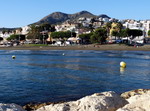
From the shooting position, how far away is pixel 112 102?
30.5ft

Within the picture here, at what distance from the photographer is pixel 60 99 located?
1678 cm

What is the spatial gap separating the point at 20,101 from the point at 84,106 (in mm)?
8360

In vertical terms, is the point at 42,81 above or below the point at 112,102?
below

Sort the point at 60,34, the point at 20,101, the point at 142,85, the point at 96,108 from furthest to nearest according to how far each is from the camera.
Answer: the point at 60,34, the point at 142,85, the point at 20,101, the point at 96,108

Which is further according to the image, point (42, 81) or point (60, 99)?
point (42, 81)

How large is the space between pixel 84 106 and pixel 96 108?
42 centimetres

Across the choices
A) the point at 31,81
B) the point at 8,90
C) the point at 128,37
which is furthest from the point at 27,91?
the point at 128,37

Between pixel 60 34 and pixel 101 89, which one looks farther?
pixel 60 34

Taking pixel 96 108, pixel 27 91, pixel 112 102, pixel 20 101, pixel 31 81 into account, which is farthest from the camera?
pixel 31 81

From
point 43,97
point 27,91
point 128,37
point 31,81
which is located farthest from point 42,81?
point 128,37

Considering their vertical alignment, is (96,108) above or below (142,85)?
above

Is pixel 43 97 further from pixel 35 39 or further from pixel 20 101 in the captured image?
pixel 35 39

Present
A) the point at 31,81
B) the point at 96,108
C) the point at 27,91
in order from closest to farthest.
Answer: the point at 96,108 → the point at 27,91 → the point at 31,81

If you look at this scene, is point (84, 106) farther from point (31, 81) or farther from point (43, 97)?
point (31, 81)
